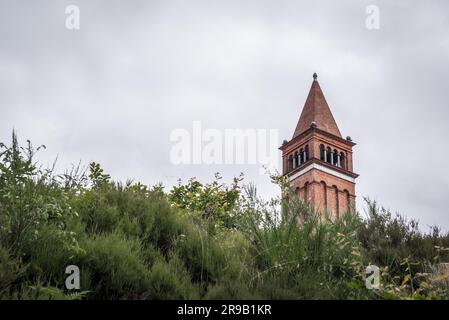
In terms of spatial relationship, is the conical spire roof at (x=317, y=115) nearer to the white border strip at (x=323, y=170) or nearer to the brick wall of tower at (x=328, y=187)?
the white border strip at (x=323, y=170)

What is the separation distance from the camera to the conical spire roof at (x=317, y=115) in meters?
45.6

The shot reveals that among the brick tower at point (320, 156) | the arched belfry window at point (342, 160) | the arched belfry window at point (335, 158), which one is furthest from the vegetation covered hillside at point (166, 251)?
the arched belfry window at point (342, 160)

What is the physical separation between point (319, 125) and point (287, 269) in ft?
136

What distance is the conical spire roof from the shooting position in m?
45.6

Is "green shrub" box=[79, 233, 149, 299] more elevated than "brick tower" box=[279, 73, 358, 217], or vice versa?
"brick tower" box=[279, 73, 358, 217]

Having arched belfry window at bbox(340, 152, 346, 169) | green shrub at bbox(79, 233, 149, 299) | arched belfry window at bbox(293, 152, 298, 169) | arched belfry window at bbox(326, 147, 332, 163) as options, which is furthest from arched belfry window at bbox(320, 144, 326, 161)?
green shrub at bbox(79, 233, 149, 299)

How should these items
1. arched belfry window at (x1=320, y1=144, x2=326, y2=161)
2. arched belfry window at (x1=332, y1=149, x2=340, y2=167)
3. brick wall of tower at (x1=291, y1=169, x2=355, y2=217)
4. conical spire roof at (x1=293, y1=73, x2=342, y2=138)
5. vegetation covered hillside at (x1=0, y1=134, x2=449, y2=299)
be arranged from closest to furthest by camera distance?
vegetation covered hillside at (x1=0, y1=134, x2=449, y2=299) < brick wall of tower at (x1=291, y1=169, x2=355, y2=217) < arched belfry window at (x1=320, y1=144, x2=326, y2=161) < conical spire roof at (x1=293, y1=73, x2=342, y2=138) < arched belfry window at (x1=332, y1=149, x2=340, y2=167)

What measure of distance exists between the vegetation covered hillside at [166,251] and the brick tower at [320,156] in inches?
1514

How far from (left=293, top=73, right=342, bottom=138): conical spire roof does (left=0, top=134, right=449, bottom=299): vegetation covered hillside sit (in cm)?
3997

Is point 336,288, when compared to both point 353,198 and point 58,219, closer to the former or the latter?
point 58,219

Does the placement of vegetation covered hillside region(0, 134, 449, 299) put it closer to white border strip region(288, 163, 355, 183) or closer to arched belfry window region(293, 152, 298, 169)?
white border strip region(288, 163, 355, 183)

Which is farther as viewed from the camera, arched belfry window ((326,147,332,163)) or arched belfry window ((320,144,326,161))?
arched belfry window ((326,147,332,163))

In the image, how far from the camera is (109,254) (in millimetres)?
4320
